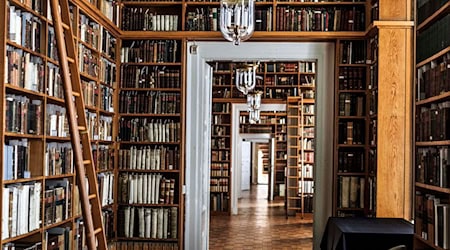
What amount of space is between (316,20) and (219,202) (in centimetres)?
764

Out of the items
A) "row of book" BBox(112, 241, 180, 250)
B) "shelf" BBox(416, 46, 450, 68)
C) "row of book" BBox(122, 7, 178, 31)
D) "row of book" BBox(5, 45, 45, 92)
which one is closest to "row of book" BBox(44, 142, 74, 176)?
"row of book" BBox(5, 45, 45, 92)

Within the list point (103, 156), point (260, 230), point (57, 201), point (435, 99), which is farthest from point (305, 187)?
point (435, 99)

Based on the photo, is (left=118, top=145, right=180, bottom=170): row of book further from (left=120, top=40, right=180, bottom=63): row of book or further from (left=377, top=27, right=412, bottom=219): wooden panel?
(left=377, top=27, right=412, bottom=219): wooden panel

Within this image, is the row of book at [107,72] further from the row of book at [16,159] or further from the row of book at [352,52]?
the row of book at [352,52]

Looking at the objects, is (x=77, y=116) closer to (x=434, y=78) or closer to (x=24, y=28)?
(x=24, y=28)

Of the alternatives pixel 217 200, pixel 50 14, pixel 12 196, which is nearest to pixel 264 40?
pixel 50 14

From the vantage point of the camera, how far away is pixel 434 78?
4.06 m

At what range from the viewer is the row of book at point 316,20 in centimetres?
706

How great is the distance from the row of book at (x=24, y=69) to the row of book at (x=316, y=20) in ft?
10.6

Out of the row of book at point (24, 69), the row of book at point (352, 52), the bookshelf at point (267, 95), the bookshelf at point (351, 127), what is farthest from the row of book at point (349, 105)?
the bookshelf at point (267, 95)

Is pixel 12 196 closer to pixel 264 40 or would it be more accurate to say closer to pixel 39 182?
pixel 39 182

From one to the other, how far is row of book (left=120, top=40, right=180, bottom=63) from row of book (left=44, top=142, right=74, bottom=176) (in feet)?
6.96

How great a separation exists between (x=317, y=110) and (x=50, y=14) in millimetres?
3429

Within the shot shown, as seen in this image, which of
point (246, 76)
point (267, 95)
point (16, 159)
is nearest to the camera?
point (16, 159)
